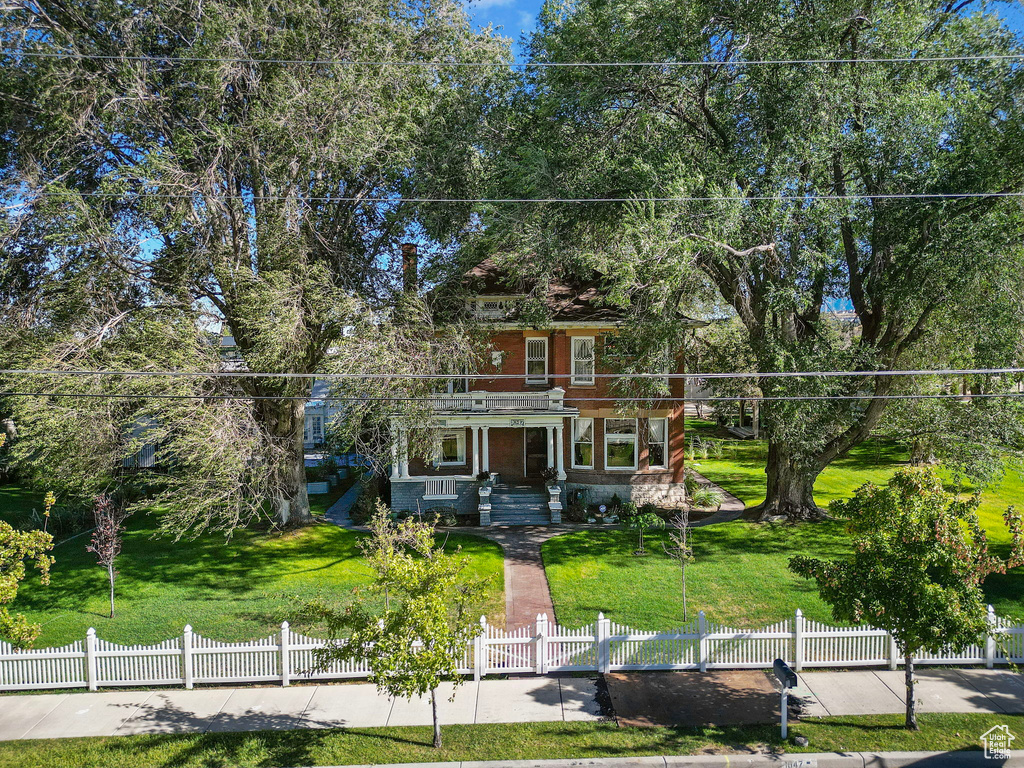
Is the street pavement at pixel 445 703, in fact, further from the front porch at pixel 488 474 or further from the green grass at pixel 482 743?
the front porch at pixel 488 474

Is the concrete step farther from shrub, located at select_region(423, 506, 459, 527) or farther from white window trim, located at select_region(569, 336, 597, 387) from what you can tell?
white window trim, located at select_region(569, 336, 597, 387)

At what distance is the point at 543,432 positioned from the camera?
26.9 m

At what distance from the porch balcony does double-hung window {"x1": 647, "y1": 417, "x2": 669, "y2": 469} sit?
3.93 m

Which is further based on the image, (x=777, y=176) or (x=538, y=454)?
(x=538, y=454)

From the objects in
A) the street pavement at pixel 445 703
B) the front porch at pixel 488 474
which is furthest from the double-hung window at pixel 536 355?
the street pavement at pixel 445 703

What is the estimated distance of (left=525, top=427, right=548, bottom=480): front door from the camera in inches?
1054

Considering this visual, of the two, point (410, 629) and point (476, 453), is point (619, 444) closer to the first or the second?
point (476, 453)

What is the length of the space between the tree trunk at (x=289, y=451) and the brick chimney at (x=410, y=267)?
5.62 metres

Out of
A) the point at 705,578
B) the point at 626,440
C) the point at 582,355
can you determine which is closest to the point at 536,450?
the point at 626,440

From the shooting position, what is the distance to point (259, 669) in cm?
1220

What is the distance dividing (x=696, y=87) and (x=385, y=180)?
10.7 metres

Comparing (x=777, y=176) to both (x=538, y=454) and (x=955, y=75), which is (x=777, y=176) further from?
(x=538, y=454)

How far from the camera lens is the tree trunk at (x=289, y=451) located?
2186 centimetres

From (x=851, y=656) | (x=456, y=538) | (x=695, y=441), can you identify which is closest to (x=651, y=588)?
(x=851, y=656)
